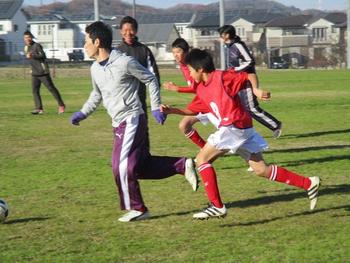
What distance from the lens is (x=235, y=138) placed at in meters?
6.46

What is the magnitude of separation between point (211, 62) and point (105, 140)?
6642mm

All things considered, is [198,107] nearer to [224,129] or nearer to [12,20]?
[224,129]

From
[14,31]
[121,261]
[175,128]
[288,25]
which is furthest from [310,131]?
[14,31]

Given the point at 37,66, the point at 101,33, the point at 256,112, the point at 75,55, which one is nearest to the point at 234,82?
the point at 101,33

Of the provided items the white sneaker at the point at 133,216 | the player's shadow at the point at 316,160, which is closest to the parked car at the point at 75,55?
the player's shadow at the point at 316,160

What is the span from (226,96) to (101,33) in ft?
4.04

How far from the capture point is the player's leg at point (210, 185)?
644cm

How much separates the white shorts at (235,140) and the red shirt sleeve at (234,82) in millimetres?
313

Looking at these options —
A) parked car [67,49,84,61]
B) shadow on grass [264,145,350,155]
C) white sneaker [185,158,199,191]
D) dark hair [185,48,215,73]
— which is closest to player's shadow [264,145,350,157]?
shadow on grass [264,145,350,155]

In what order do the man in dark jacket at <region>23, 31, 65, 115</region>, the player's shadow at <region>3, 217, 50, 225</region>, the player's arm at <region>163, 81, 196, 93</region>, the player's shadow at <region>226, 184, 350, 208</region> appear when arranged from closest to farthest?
1. the player's shadow at <region>3, 217, 50, 225</region>
2. the player's shadow at <region>226, 184, 350, 208</region>
3. the player's arm at <region>163, 81, 196, 93</region>
4. the man in dark jacket at <region>23, 31, 65, 115</region>

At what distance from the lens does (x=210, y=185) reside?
6500 mm

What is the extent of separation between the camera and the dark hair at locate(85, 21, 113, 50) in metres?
6.57

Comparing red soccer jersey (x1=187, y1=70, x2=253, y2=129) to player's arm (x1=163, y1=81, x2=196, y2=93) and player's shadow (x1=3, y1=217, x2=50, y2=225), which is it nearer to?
player's arm (x1=163, y1=81, x2=196, y2=93)

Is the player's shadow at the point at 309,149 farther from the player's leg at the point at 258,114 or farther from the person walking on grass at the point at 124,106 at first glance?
the person walking on grass at the point at 124,106
